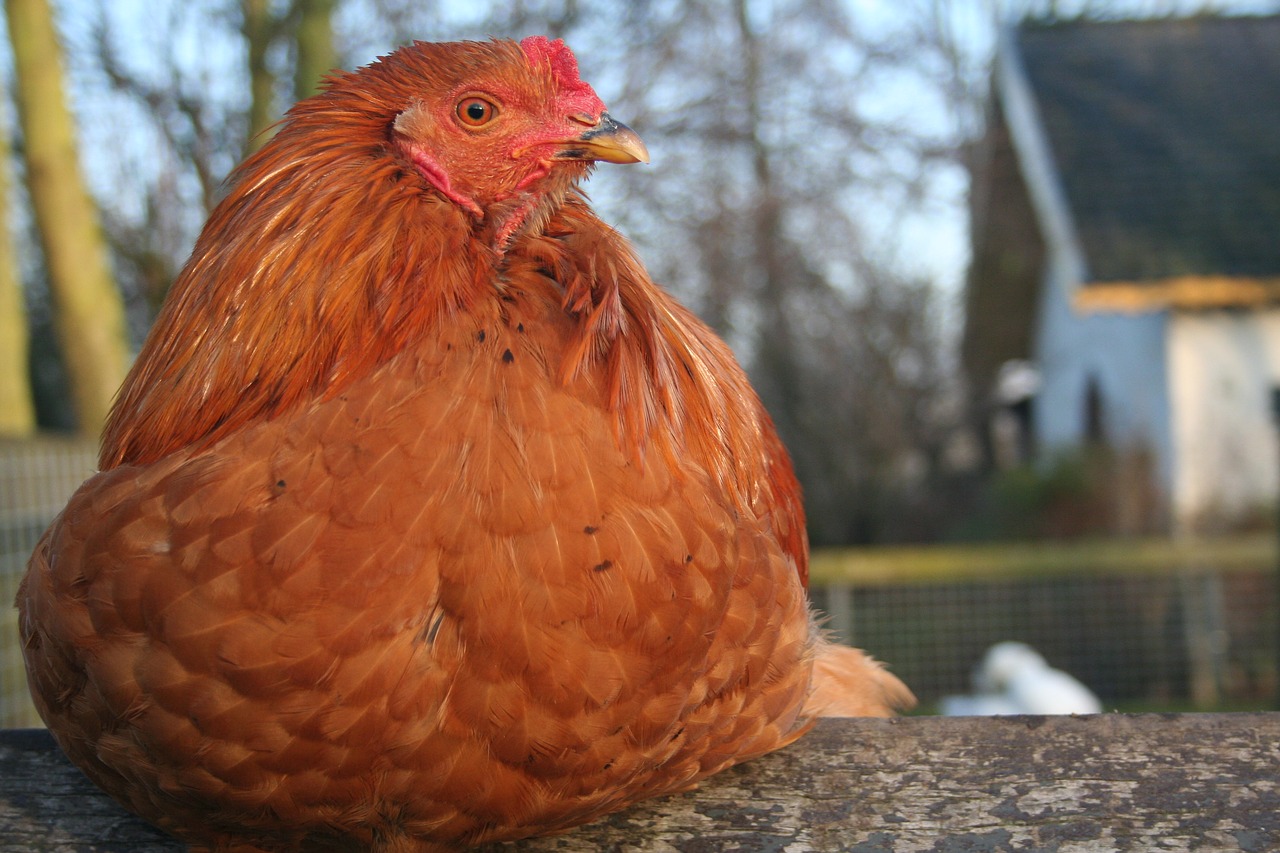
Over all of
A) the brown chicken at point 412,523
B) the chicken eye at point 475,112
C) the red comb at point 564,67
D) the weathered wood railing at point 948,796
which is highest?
the red comb at point 564,67

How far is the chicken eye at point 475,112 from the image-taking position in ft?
5.07

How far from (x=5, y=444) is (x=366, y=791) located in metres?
4.76

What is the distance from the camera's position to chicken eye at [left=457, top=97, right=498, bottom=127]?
60.8 inches

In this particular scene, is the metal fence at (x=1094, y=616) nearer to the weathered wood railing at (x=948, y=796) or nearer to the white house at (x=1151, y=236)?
the white house at (x=1151, y=236)

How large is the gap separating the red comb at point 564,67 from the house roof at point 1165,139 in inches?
347

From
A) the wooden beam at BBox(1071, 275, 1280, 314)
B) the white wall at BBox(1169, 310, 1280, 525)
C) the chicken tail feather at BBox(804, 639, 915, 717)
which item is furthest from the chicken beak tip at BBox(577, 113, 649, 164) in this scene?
the white wall at BBox(1169, 310, 1280, 525)

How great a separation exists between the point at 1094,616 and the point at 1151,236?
4.16m

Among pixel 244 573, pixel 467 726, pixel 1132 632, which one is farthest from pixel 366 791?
pixel 1132 632

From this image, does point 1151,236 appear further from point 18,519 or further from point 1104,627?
point 18,519

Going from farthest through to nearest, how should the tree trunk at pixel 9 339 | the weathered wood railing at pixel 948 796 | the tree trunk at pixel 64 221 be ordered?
1. the tree trunk at pixel 9 339
2. the tree trunk at pixel 64 221
3. the weathered wood railing at pixel 948 796

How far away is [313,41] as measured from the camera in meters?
6.29

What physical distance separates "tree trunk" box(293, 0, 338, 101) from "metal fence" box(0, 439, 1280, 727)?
4.26 metres

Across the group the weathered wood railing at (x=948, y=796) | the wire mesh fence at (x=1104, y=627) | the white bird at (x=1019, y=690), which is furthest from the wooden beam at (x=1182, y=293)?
the weathered wood railing at (x=948, y=796)

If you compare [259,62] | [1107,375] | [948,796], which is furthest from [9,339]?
[1107,375]
